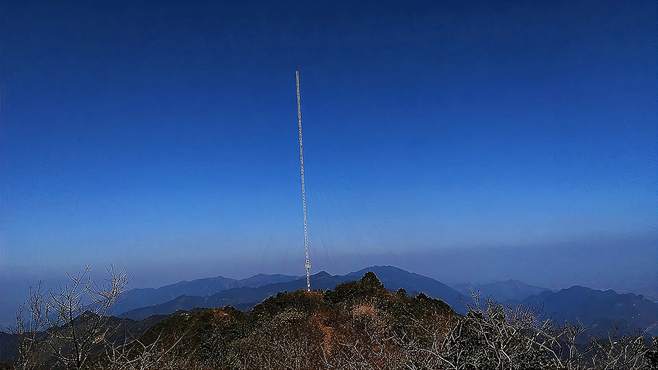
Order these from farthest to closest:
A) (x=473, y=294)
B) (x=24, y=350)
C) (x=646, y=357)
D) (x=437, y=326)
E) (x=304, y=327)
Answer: (x=304, y=327) < (x=437, y=326) < (x=24, y=350) < (x=473, y=294) < (x=646, y=357)

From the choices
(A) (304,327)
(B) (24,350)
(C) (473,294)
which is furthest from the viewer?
(A) (304,327)

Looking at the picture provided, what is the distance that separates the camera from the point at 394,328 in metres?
24.3

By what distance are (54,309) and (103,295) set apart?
1.53 m

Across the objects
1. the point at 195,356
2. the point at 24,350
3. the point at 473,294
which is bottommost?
the point at 195,356

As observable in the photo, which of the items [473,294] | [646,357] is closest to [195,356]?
[473,294]

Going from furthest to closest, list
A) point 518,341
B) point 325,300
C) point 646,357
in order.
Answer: point 325,300, point 518,341, point 646,357

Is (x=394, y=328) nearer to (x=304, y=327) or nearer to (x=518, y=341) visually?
(x=304, y=327)

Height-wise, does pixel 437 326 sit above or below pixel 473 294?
below

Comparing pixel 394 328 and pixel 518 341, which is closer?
Result: pixel 518 341

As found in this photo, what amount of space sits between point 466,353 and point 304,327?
16.7 metres

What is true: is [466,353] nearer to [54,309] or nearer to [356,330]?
[54,309]

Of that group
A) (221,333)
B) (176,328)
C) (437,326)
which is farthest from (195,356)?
(437,326)

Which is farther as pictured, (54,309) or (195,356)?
(195,356)

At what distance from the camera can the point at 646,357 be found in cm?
775
